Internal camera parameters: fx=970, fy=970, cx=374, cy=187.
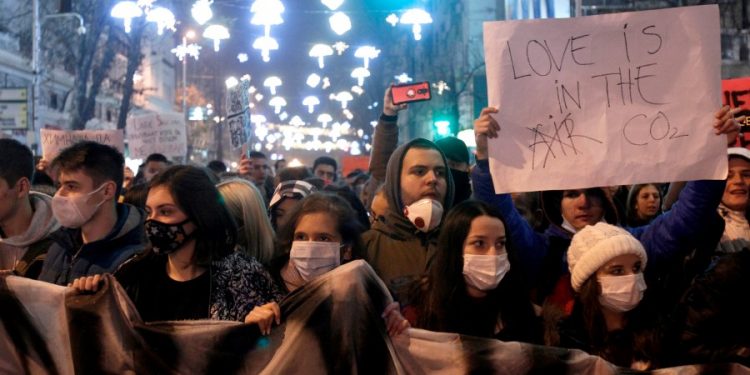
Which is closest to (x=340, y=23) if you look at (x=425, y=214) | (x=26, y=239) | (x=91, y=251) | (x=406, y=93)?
(x=406, y=93)

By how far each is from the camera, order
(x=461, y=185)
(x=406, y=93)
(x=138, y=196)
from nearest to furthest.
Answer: (x=461, y=185)
(x=138, y=196)
(x=406, y=93)

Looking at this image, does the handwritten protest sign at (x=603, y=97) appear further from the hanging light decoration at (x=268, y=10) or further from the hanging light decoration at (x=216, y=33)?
the hanging light decoration at (x=216, y=33)

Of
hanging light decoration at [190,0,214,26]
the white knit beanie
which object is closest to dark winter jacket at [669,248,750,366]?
the white knit beanie

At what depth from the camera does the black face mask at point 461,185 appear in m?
6.37

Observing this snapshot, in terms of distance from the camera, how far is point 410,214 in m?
5.18

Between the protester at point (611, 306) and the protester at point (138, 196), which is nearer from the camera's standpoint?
the protester at point (611, 306)

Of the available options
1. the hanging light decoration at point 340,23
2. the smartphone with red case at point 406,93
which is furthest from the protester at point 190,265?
the hanging light decoration at point 340,23

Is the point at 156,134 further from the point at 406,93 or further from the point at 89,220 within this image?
the point at 89,220

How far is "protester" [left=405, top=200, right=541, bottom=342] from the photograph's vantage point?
4.18 m

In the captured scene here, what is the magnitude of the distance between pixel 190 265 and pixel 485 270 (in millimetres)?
1266

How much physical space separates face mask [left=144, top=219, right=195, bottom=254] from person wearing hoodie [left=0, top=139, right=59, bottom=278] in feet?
5.62

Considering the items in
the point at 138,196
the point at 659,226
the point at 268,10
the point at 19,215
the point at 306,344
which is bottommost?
the point at 306,344

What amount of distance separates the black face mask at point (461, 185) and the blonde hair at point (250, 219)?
1.53 m

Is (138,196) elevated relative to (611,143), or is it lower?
lower
